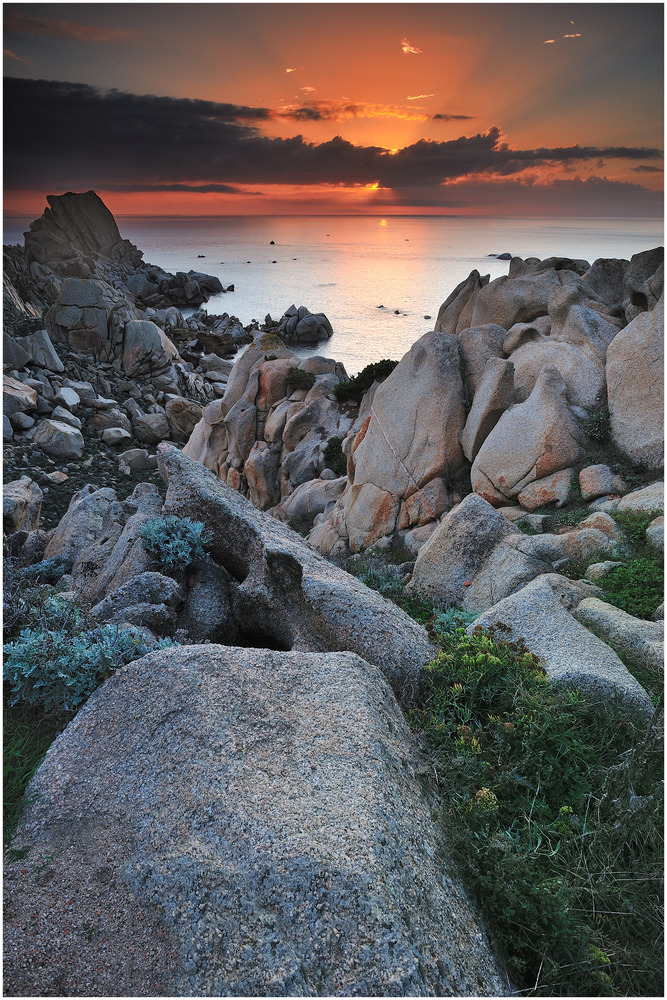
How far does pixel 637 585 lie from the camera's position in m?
10.1

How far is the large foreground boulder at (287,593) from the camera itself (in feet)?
22.8

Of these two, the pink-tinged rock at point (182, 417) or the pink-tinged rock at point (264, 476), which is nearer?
the pink-tinged rock at point (264, 476)

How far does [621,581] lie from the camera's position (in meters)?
10.3

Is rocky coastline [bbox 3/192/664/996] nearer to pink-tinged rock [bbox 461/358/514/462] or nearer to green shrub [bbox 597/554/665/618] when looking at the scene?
pink-tinged rock [bbox 461/358/514/462]

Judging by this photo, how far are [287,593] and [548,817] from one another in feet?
13.5

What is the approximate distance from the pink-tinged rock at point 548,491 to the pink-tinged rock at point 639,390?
1.68 m

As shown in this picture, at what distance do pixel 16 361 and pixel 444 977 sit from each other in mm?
73045

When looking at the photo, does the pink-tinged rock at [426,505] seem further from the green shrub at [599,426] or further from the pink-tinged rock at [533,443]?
the green shrub at [599,426]

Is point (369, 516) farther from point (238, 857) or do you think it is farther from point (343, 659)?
point (238, 857)

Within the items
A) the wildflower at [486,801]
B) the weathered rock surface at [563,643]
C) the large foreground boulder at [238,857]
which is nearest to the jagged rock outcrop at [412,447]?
the weathered rock surface at [563,643]

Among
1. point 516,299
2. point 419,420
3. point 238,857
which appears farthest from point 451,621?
point 516,299

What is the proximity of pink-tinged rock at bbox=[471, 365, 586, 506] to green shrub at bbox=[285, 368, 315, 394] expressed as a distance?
19.5 metres

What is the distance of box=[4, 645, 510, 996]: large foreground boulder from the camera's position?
3.54m

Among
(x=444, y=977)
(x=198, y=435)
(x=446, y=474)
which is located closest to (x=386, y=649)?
(x=444, y=977)
